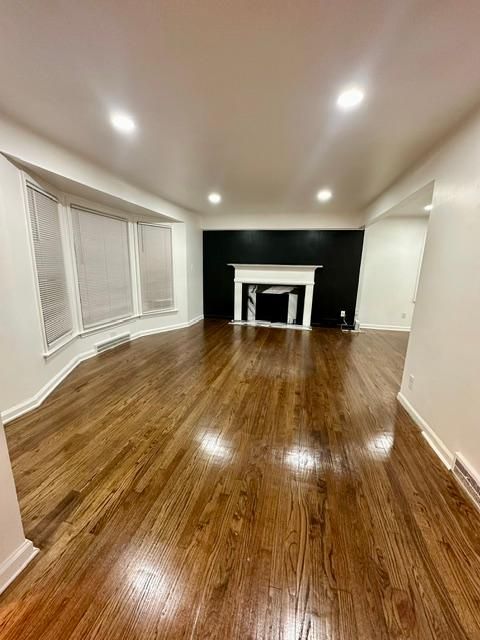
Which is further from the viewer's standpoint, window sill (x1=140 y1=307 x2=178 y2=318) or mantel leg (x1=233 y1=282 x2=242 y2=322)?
mantel leg (x1=233 y1=282 x2=242 y2=322)

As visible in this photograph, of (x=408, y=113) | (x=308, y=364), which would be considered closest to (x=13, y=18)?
(x=408, y=113)

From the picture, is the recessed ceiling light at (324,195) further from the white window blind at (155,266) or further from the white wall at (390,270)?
the white window blind at (155,266)

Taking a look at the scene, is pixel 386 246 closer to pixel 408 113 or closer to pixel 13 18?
pixel 408 113

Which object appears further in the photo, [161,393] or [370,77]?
[161,393]

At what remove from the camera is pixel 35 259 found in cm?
256

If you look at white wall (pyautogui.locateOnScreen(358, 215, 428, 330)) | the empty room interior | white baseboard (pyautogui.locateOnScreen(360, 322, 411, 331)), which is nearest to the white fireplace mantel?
white wall (pyautogui.locateOnScreen(358, 215, 428, 330))

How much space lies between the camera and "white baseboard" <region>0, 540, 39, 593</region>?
1.07 meters

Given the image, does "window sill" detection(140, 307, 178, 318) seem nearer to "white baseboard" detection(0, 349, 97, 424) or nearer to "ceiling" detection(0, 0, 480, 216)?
"white baseboard" detection(0, 349, 97, 424)

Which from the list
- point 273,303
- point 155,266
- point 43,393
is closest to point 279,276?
point 273,303

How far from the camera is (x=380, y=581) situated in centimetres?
113

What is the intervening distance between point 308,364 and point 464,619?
2732mm

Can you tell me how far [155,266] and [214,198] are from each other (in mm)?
1670

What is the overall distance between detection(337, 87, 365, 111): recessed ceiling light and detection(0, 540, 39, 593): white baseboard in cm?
306

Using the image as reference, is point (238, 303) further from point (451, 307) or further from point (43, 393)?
point (451, 307)
